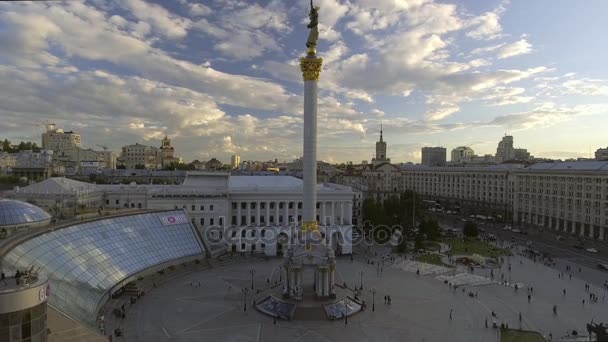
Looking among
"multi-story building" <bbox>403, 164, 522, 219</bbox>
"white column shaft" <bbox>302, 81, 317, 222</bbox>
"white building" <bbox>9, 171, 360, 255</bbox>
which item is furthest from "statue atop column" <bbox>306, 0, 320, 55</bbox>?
"multi-story building" <bbox>403, 164, 522, 219</bbox>

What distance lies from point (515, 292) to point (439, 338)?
17.3 m

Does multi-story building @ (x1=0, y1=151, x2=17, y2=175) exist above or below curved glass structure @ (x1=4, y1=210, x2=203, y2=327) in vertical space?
above

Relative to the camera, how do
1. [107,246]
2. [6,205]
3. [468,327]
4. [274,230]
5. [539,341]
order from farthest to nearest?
[274,230], [107,246], [6,205], [468,327], [539,341]

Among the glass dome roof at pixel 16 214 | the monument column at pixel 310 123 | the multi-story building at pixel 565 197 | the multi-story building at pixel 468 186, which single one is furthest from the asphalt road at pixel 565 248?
the glass dome roof at pixel 16 214

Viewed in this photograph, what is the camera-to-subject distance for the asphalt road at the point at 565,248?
174 feet

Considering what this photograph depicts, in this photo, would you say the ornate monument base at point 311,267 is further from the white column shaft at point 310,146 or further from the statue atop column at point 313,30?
the statue atop column at point 313,30

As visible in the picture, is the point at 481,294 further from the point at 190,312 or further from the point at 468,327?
the point at 190,312

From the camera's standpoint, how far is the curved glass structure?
3203 centimetres

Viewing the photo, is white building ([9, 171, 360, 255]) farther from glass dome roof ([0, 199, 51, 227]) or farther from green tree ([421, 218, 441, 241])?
glass dome roof ([0, 199, 51, 227])

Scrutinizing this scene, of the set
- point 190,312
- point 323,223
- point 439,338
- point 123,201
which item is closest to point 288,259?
point 190,312

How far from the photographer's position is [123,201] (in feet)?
217

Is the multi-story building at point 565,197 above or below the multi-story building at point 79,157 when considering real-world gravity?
below

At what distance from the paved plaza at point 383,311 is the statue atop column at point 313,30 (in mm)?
25357

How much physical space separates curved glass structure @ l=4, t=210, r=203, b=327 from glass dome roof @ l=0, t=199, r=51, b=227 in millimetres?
3621
